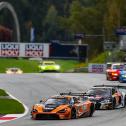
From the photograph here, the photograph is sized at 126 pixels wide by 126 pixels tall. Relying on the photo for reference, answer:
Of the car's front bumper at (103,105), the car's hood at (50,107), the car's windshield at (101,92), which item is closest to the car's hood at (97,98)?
the car's front bumper at (103,105)

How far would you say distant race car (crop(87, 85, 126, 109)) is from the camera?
34969 mm

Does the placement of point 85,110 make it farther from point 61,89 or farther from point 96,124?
point 61,89

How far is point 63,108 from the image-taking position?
28969 millimetres

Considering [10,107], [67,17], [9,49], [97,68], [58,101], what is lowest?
[10,107]

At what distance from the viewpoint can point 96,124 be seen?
87.1 feet

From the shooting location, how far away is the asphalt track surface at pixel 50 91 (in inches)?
1086

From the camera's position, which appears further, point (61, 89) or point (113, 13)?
point (113, 13)

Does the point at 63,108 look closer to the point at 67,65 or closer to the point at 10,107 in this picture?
the point at 10,107

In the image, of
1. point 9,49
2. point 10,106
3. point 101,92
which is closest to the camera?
point 101,92

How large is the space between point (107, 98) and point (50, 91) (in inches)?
514

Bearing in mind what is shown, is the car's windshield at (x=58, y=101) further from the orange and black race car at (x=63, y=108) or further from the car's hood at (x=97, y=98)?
the car's hood at (x=97, y=98)

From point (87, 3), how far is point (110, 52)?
61940mm

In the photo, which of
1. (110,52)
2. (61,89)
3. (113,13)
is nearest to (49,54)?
(110,52)

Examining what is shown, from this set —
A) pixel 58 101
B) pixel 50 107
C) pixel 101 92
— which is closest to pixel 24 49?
pixel 101 92
